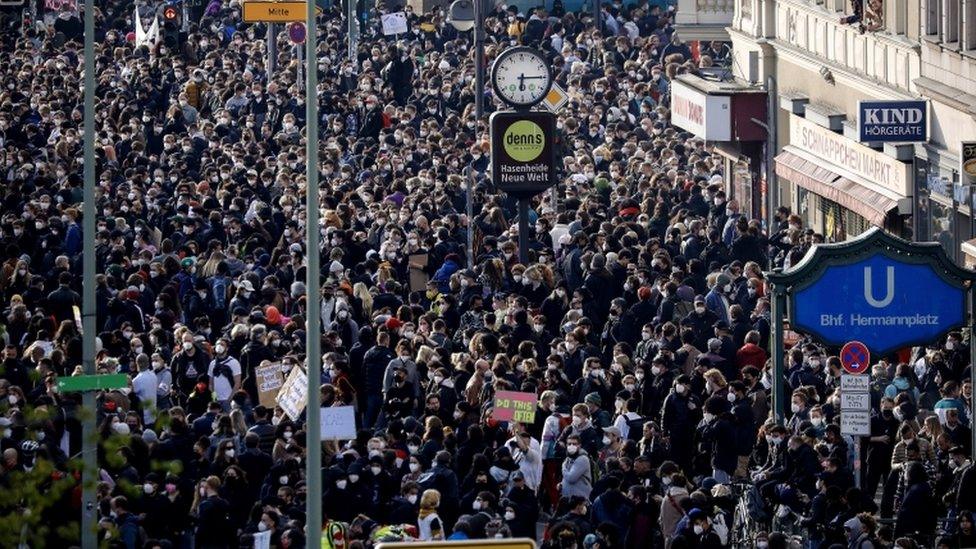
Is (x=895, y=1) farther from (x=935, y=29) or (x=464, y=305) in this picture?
(x=464, y=305)

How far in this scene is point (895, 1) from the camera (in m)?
38.2

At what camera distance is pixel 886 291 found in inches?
866

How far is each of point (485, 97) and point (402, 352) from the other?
2459 centimetres

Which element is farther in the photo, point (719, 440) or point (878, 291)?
point (719, 440)

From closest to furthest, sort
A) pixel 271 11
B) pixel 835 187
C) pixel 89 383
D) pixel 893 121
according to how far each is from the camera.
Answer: pixel 89 383 < pixel 893 121 < pixel 835 187 < pixel 271 11

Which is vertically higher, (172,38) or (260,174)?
(172,38)

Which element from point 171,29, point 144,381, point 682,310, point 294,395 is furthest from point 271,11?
point 294,395

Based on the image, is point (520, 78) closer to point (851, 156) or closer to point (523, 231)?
point (523, 231)

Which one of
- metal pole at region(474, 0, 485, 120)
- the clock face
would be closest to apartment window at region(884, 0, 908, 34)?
metal pole at region(474, 0, 485, 120)

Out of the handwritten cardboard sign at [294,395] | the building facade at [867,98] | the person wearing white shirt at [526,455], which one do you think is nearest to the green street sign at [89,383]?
the handwritten cardboard sign at [294,395]

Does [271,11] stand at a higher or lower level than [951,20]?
higher

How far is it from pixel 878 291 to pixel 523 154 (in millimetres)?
9116

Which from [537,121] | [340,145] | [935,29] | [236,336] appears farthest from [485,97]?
[236,336]

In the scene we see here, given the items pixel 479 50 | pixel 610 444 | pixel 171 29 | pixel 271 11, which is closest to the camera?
pixel 610 444
